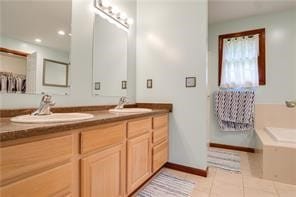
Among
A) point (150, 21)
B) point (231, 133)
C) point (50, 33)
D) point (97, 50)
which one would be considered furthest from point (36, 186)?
point (231, 133)

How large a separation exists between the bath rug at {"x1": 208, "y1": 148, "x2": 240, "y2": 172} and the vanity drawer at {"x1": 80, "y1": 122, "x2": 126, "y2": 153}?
71.6 inches

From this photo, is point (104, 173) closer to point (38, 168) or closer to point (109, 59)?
point (38, 168)

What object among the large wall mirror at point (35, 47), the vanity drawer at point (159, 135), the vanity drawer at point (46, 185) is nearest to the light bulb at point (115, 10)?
the large wall mirror at point (35, 47)

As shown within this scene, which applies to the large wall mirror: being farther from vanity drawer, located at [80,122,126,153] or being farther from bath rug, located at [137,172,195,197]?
bath rug, located at [137,172,195,197]

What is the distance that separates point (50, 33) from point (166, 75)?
1.47 meters

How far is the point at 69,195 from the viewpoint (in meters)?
1.03

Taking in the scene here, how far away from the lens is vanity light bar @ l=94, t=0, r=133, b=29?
2.04 metres

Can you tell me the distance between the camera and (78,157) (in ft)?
3.59

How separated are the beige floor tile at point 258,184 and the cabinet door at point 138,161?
1.16 metres

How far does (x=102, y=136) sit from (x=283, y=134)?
109 inches

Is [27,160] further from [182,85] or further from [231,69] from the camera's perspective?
[231,69]

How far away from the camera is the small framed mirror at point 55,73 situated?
150cm

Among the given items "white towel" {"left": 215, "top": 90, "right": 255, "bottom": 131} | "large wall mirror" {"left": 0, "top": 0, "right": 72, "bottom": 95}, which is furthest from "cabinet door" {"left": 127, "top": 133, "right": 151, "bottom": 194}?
"white towel" {"left": 215, "top": 90, "right": 255, "bottom": 131}

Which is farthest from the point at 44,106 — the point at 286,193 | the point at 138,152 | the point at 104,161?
the point at 286,193
